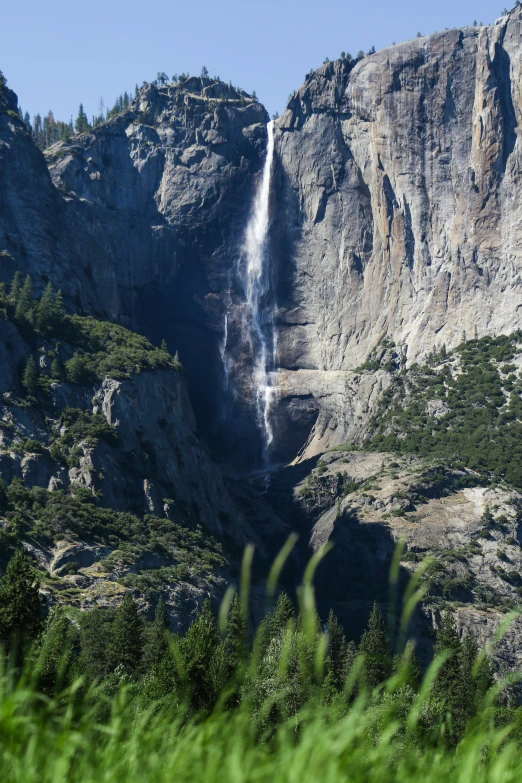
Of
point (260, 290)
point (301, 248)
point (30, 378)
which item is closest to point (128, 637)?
point (30, 378)

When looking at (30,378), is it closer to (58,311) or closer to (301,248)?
(58,311)

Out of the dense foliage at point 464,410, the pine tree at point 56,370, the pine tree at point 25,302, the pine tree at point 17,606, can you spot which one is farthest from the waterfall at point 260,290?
the pine tree at point 17,606

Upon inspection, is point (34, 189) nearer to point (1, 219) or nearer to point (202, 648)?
point (1, 219)

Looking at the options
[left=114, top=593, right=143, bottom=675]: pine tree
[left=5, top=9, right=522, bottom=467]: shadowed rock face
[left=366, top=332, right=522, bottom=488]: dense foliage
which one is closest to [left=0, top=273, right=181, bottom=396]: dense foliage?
[left=5, top=9, right=522, bottom=467]: shadowed rock face

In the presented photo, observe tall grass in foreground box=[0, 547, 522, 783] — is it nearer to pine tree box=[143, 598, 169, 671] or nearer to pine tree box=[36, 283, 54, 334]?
pine tree box=[143, 598, 169, 671]


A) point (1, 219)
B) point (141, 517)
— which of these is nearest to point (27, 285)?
point (1, 219)
